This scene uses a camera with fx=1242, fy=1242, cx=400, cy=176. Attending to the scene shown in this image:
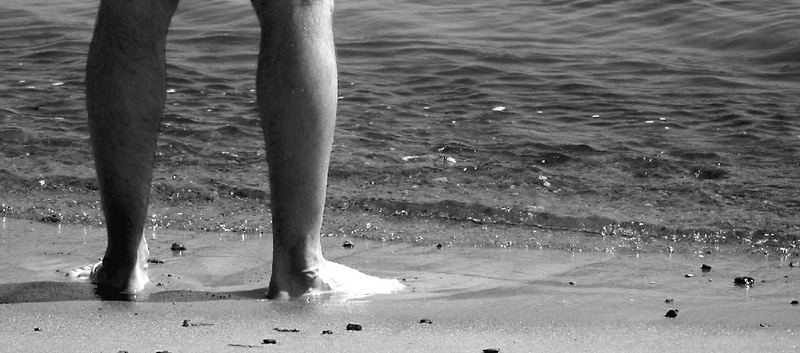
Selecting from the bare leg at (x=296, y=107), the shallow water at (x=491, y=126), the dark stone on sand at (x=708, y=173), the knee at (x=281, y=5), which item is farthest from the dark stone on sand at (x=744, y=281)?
the dark stone on sand at (x=708, y=173)

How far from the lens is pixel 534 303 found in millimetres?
2850

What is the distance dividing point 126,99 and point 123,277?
16.6 inches

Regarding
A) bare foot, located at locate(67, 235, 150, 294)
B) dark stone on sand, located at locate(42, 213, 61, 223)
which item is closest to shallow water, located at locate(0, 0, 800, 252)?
dark stone on sand, located at locate(42, 213, 61, 223)

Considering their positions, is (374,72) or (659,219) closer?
(659,219)

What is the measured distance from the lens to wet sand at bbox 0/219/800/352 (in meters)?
2.34

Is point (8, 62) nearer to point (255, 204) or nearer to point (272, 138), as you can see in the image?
point (255, 204)

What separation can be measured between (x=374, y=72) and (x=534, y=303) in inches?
189

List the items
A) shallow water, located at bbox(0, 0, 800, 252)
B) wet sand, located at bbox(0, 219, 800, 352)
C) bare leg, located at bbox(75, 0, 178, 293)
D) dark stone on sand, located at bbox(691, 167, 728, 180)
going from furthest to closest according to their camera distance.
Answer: dark stone on sand, located at bbox(691, 167, 728, 180)
shallow water, located at bbox(0, 0, 800, 252)
bare leg, located at bbox(75, 0, 178, 293)
wet sand, located at bbox(0, 219, 800, 352)

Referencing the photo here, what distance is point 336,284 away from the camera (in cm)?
286

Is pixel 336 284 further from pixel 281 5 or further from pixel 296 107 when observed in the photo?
pixel 281 5

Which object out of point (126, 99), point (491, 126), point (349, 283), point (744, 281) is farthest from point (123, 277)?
point (491, 126)

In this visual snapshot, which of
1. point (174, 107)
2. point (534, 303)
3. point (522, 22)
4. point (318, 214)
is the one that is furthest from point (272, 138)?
point (522, 22)

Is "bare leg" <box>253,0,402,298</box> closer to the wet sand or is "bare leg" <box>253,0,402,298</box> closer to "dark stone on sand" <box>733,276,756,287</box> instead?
the wet sand

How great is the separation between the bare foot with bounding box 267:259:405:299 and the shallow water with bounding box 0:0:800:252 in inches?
33.2
